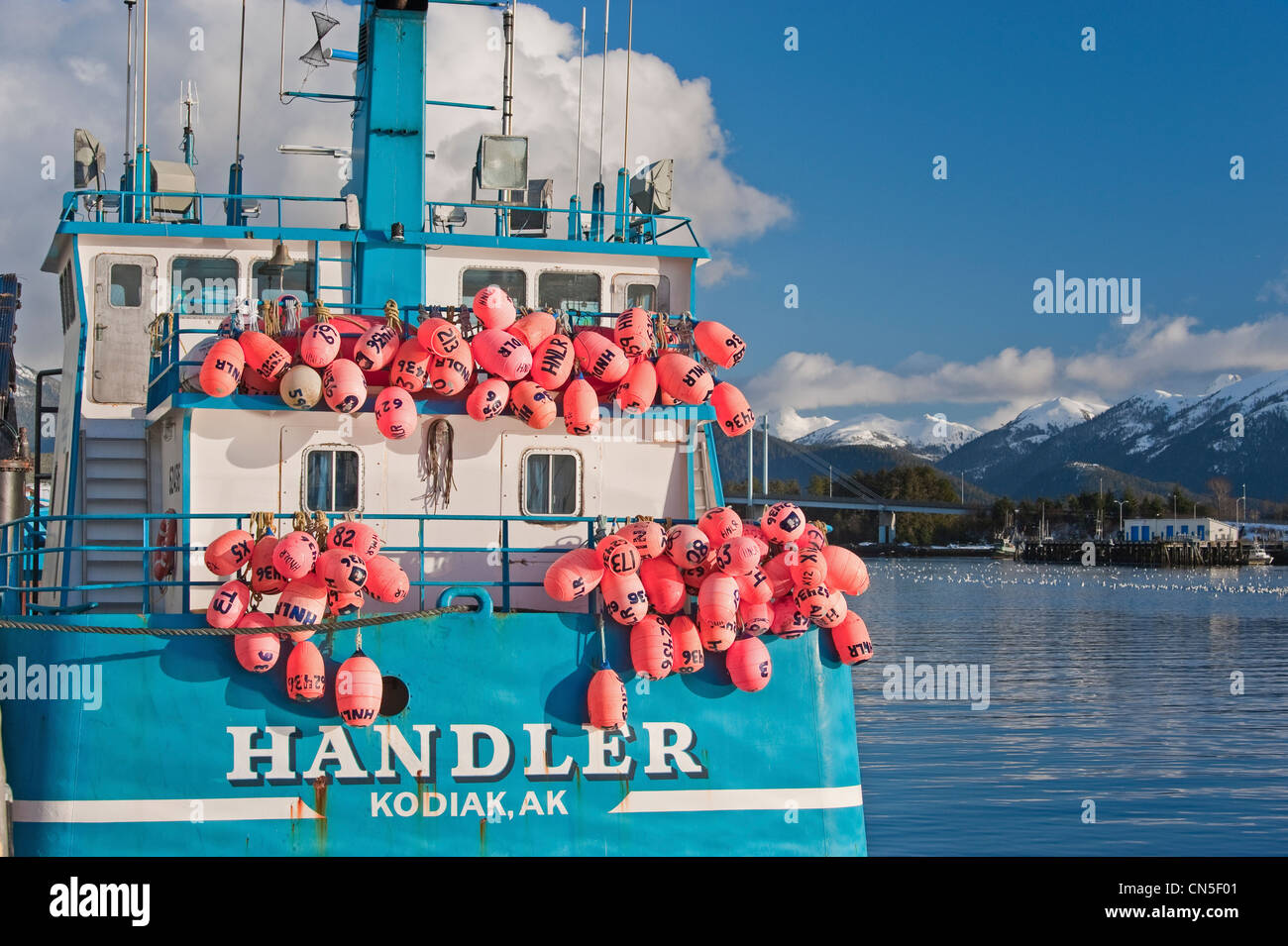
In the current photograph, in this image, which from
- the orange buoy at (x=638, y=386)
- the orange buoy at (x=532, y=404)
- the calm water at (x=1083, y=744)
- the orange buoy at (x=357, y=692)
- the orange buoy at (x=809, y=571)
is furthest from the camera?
the calm water at (x=1083, y=744)

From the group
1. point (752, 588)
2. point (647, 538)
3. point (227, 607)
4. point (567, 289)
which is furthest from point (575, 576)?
point (567, 289)

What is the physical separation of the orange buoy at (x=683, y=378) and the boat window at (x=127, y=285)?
6390mm

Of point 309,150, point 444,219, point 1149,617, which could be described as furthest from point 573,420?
point 1149,617

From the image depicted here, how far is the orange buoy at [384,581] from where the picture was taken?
1194cm

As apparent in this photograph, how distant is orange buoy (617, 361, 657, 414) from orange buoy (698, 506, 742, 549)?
1.59 metres

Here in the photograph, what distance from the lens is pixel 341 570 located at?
38.1 feet

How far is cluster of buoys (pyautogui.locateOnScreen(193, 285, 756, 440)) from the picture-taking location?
12891 mm

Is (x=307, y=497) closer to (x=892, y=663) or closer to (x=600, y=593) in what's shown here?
(x=600, y=593)

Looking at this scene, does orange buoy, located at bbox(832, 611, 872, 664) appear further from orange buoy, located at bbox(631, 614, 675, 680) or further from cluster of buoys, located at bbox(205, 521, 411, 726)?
cluster of buoys, located at bbox(205, 521, 411, 726)

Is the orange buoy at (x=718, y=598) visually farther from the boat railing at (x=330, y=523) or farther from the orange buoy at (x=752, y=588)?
the boat railing at (x=330, y=523)

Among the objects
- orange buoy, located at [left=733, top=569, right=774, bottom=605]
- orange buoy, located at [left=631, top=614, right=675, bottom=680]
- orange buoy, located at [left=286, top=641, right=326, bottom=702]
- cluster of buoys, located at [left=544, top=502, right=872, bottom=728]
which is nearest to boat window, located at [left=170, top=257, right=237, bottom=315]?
orange buoy, located at [left=286, top=641, right=326, bottom=702]

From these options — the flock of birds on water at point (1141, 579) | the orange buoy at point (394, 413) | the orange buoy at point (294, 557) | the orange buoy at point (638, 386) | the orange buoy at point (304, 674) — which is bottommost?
the flock of birds on water at point (1141, 579)

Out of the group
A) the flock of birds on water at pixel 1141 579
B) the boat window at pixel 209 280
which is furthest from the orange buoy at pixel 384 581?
the flock of birds on water at pixel 1141 579

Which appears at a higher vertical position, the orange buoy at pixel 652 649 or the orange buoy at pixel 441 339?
the orange buoy at pixel 441 339
